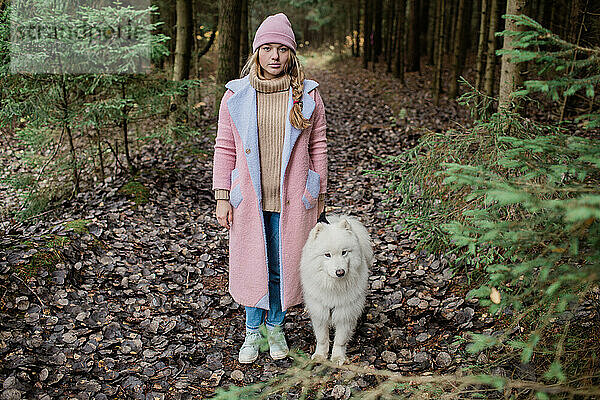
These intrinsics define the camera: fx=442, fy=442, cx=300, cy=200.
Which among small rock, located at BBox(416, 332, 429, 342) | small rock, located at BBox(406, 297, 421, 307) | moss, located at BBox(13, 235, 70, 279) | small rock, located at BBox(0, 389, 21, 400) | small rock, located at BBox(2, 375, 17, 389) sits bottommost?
small rock, located at BBox(416, 332, 429, 342)

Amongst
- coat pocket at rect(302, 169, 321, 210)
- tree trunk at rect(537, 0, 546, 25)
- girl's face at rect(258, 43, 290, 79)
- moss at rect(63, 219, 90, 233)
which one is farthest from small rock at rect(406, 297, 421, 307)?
tree trunk at rect(537, 0, 546, 25)

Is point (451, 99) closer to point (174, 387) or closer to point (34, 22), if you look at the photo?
point (34, 22)

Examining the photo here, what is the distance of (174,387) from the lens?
3.74 meters

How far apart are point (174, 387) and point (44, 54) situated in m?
5.01

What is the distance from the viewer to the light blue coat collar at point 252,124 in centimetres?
368

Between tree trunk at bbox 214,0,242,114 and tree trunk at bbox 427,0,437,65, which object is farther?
tree trunk at bbox 427,0,437,65

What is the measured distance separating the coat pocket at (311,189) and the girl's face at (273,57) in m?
0.90

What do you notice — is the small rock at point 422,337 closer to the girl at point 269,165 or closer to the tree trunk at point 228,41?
the girl at point 269,165

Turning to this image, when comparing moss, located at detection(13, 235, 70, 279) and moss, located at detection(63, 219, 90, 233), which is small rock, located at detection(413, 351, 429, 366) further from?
moss, located at detection(63, 219, 90, 233)

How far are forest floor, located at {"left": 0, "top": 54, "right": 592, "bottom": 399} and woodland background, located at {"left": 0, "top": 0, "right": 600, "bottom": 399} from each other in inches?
0.8

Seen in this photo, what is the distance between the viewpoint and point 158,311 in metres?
4.80

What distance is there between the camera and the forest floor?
3771 mm

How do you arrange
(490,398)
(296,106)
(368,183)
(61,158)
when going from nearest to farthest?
→ (490,398)
(296,106)
(61,158)
(368,183)

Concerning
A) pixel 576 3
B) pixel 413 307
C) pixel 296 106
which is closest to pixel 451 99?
pixel 576 3
